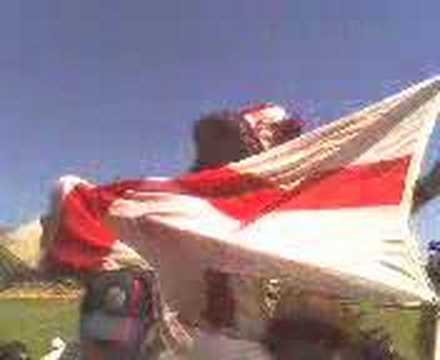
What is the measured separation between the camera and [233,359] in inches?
326

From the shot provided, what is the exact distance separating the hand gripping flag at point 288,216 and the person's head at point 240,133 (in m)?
0.14

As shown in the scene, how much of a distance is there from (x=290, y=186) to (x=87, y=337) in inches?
68.4

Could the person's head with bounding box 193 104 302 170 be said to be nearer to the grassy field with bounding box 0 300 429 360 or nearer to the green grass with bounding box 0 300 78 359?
the grassy field with bounding box 0 300 429 360

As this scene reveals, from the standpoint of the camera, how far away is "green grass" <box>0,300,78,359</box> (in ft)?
72.6

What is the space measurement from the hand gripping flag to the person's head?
0.14 metres

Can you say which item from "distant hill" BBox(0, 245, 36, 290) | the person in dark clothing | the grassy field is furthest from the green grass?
"distant hill" BBox(0, 245, 36, 290)

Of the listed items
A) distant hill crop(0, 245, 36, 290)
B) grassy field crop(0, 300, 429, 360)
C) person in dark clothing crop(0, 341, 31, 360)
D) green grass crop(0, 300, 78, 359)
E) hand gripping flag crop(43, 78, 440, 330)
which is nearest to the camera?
hand gripping flag crop(43, 78, 440, 330)

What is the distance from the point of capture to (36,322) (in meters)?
33.7

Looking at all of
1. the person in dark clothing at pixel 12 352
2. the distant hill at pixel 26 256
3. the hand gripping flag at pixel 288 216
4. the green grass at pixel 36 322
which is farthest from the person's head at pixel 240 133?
the green grass at pixel 36 322

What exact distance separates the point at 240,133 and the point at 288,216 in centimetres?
55

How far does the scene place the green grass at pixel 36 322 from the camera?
22.1 m

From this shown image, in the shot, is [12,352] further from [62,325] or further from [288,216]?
[62,325]

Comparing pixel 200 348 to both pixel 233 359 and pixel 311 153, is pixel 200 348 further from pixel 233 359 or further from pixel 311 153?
pixel 311 153

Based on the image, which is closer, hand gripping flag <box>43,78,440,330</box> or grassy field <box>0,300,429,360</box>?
hand gripping flag <box>43,78,440,330</box>
